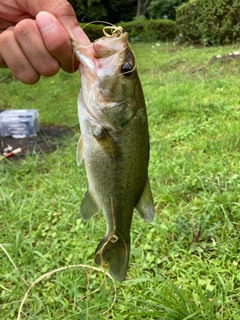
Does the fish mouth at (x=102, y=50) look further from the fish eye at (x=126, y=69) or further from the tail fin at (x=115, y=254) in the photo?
the tail fin at (x=115, y=254)

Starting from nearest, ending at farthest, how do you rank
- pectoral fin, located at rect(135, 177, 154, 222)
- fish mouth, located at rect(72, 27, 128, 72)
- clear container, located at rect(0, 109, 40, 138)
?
fish mouth, located at rect(72, 27, 128, 72)
pectoral fin, located at rect(135, 177, 154, 222)
clear container, located at rect(0, 109, 40, 138)

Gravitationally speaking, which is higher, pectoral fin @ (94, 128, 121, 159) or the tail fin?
pectoral fin @ (94, 128, 121, 159)

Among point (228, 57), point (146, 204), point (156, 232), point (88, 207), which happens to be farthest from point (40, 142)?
point (146, 204)

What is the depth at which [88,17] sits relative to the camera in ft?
64.4

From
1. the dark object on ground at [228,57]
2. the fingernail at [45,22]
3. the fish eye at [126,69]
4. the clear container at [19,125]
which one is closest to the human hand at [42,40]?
the fingernail at [45,22]

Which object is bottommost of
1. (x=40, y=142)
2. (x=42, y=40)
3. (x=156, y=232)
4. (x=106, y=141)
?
(x=40, y=142)

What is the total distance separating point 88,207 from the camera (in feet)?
5.43

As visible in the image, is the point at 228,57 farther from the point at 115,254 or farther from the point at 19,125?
the point at 115,254

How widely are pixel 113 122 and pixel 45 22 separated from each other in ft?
1.49

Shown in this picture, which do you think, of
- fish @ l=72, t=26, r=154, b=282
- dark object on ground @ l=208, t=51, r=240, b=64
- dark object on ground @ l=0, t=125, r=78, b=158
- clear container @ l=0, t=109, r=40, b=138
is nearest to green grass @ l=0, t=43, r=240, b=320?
dark object on ground @ l=0, t=125, r=78, b=158

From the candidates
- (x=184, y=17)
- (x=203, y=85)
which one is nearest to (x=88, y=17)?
(x=184, y=17)

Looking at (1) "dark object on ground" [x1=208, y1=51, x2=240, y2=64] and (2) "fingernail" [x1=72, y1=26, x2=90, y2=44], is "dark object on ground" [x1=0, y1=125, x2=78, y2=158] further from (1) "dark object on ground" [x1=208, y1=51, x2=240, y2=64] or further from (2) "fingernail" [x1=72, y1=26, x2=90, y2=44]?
(2) "fingernail" [x1=72, y1=26, x2=90, y2=44]

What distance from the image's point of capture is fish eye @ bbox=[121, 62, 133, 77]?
4.67 ft

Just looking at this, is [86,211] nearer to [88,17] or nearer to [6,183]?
[6,183]
